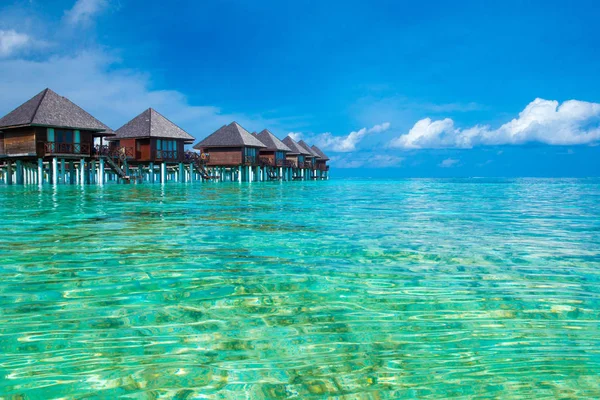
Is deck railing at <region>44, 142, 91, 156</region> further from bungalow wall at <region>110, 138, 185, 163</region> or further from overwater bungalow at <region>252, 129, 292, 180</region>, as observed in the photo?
overwater bungalow at <region>252, 129, 292, 180</region>

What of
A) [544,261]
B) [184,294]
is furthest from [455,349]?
[544,261]

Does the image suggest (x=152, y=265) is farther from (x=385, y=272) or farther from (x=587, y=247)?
(x=587, y=247)

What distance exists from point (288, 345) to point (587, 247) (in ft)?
20.0

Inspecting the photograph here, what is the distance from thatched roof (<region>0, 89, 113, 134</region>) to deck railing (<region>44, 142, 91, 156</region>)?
1211 mm

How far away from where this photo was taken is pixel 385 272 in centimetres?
514

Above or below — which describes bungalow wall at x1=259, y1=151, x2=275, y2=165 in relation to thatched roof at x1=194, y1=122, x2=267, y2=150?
below

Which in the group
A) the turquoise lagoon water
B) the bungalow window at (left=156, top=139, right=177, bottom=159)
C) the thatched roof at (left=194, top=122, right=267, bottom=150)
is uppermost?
the thatched roof at (left=194, top=122, right=267, bottom=150)

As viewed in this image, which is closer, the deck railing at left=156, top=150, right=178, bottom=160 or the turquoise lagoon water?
the turquoise lagoon water

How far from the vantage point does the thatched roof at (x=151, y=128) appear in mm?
38312

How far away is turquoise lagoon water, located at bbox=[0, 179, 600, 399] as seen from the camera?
99.3 inches

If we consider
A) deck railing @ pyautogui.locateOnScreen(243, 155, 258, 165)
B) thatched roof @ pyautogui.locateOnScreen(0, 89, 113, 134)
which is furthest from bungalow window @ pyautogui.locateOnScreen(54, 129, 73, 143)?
deck railing @ pyautogui.locateOnScreen(243, 155, 258, 165)

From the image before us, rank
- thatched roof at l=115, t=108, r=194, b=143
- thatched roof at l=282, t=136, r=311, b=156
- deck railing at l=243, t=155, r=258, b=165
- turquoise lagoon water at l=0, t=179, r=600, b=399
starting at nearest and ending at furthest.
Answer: turquoise lagoon water at l=0, t=179, r=600, b=399 → thatched roof at l=115, t=108, r=194, b=143 → deck railing at l=243, t=155, r=258, b=165 → thatched roof at l=282, t=136, r=311, b=156

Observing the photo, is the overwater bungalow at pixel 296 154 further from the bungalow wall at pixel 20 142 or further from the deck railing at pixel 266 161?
the bungalow wall at pixel 20 142

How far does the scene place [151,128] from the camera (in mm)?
38312
